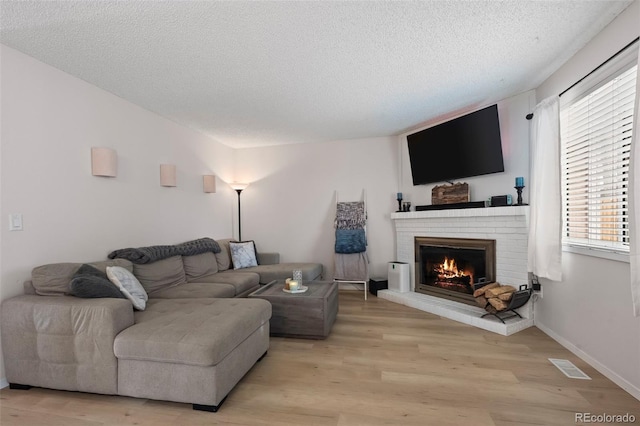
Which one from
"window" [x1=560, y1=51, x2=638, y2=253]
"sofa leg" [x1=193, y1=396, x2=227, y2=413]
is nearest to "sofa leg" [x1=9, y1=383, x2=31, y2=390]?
"sofa leg" [x1=193, y1=396, x2=227, y2=413]

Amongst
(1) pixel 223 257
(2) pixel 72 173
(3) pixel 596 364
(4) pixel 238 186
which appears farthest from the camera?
(4) pixel 238 186

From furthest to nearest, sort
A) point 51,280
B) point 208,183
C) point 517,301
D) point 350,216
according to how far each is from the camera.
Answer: point 350,216 → point 208,183 → point 517,301 → point 51,280

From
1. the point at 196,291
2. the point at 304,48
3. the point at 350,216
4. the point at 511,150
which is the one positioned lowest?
the point at 196,291

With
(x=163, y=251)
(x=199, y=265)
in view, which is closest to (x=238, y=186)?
(x=199, y=265)

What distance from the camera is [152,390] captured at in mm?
1772

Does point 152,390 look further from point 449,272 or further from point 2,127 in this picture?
point 449,272

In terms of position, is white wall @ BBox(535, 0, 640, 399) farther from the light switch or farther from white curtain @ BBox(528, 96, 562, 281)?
the light switch

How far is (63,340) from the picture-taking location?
185cm

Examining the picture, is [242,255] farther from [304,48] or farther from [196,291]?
[304,48]

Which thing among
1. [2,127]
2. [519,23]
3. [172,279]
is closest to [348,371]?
[172,279]

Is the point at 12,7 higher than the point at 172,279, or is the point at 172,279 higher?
the point at 12,7

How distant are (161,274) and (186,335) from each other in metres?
1.55

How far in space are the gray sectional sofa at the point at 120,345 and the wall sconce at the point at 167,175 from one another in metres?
1.60

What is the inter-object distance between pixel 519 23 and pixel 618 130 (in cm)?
100
